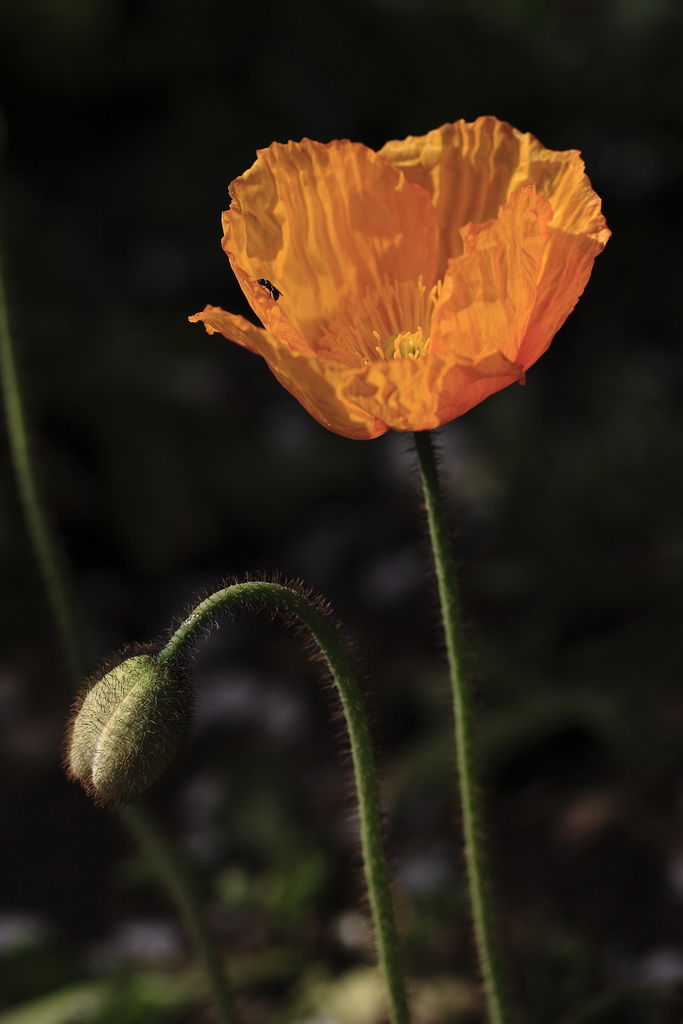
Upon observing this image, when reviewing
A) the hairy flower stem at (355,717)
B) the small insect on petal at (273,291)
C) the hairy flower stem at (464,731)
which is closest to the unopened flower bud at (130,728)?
the hairy flower stem at (355,717)

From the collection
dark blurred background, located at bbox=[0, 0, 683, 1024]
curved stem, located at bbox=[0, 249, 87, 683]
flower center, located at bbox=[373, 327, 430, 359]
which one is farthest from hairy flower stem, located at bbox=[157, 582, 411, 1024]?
curved stem, located at bbox=[0, 249, 87, 683]

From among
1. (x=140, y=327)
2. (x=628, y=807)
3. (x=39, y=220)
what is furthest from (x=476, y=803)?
(x=39, y=220)

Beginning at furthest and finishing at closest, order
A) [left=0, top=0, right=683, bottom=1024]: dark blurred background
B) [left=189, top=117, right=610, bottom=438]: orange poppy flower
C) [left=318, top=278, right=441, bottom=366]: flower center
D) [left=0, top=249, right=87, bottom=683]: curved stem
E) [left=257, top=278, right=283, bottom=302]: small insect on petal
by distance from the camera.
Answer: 1. [left=0, top=0, right=683, bottom=1024]: dark blurred background
2. [left=0, top=249, right=87, bottom=683]: curved stem
3. [left=318, top=278, right=441, bottom=366]: flower center
4. [left=257, top=278, right=283, bottom=302]: small insect on petal
5. [left=189, top=117, right=610, bottom=438]: orange poppy flower

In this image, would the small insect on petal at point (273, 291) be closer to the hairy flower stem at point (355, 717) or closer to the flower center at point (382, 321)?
the flower center at point (382, 321)

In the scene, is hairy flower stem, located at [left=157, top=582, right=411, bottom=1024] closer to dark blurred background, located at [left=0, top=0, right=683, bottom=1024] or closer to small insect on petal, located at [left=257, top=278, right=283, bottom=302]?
dark blurred background, located at [left=0, top=0, right=683, bottom=1024]

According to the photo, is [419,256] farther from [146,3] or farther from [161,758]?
[146,3]

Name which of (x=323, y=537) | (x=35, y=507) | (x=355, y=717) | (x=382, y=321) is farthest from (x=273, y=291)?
(x=323, y=537)
